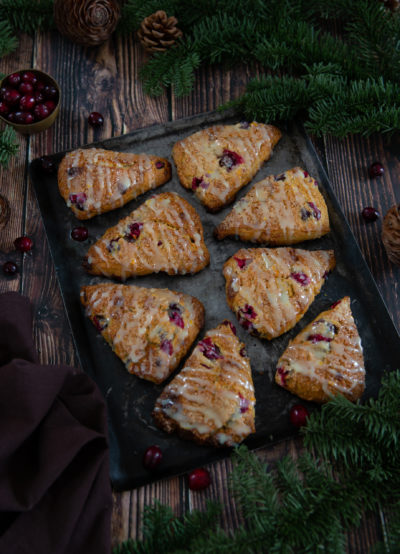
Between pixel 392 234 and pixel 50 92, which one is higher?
pixel 50 92

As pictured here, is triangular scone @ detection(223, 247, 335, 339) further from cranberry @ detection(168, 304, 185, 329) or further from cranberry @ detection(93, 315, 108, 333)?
cranberry @ detection(93, 315, 108, 333)

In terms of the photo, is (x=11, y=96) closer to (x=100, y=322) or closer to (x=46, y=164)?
(x=46, y=164)

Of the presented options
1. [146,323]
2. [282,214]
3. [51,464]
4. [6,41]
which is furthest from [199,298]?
[6,41]

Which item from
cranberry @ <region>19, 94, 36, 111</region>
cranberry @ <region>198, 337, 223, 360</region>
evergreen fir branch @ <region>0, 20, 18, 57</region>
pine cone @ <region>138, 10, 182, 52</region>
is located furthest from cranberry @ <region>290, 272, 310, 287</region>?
evergreen fir branch @ <region>0, 20, 18, 57</region>

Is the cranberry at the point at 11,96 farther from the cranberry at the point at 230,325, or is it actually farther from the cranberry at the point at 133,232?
the cranberry at the point at 230,325

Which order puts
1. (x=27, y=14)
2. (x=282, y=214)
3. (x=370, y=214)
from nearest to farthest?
(x=282, y=214) < (x=370, y=214) < (x=27, y=14)

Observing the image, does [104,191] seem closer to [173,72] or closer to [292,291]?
[173,72]
